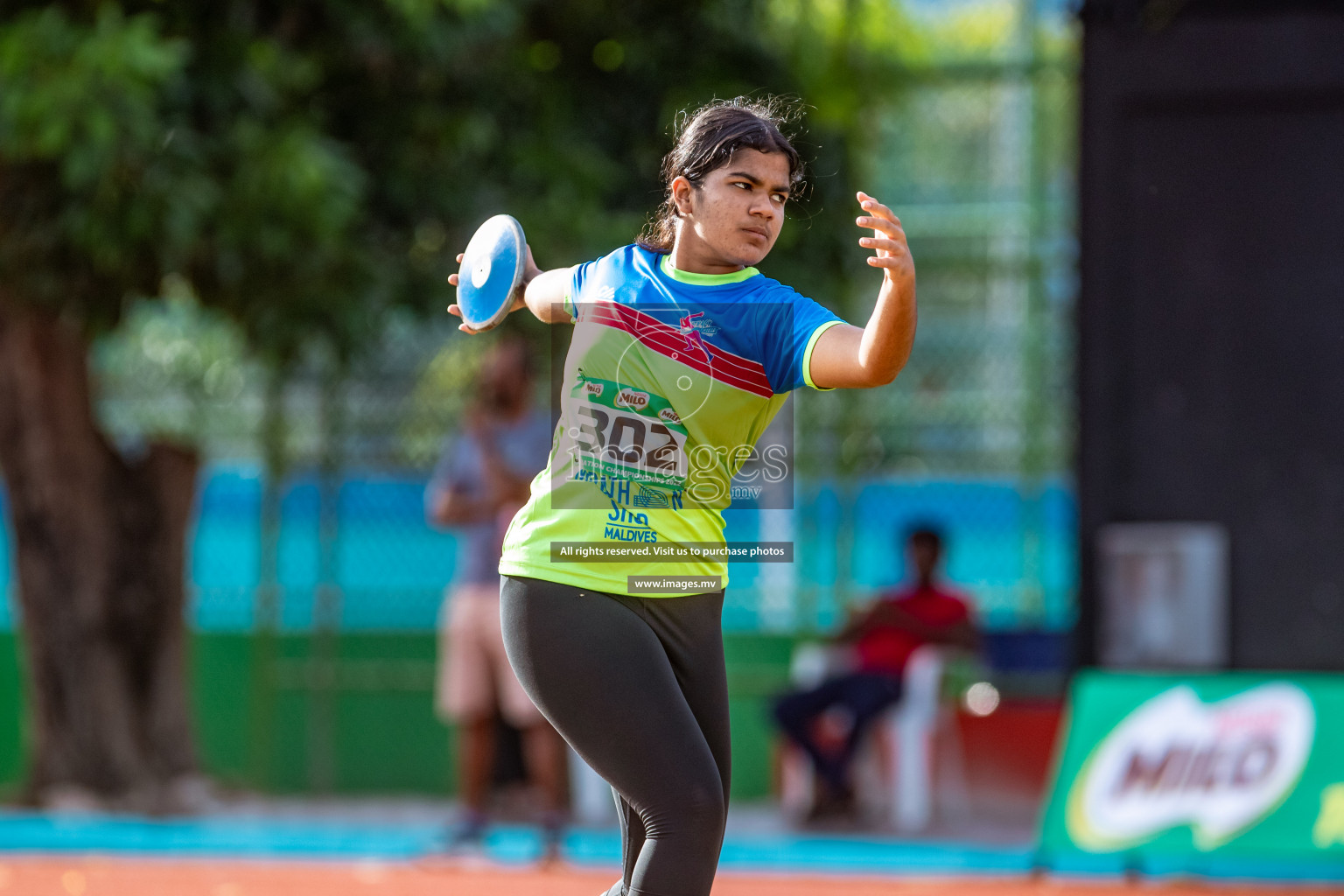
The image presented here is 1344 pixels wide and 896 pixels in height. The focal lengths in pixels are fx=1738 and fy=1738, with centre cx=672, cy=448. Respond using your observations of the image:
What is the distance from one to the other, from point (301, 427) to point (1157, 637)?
15.9 feet

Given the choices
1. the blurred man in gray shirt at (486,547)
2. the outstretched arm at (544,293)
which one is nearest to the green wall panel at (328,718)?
the blurred man in gray shirt at (486,547)

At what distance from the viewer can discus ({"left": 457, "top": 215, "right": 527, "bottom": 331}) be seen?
11.2 feet

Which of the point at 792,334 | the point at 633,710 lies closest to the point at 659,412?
the point at 792,334

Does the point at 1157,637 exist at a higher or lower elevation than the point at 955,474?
lower

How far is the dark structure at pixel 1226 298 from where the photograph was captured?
688 centimetres

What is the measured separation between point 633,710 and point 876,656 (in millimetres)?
5717

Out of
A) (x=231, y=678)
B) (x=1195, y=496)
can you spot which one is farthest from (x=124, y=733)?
(x=1195, y=496)

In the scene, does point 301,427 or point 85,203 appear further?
point 301,427

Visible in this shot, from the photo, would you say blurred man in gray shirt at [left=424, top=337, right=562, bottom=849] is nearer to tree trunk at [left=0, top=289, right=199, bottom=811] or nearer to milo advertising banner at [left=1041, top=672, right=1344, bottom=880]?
tree trunk at [left=0, top=289, right=199, bottom=811]

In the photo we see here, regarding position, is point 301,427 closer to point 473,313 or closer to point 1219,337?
point 1219,337

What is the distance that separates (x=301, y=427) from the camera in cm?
959

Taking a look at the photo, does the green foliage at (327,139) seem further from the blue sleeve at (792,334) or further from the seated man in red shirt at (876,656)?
the blue sleeve at (792,334)

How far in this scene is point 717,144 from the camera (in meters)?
3.06

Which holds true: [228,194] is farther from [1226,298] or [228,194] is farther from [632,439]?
[632,439]
